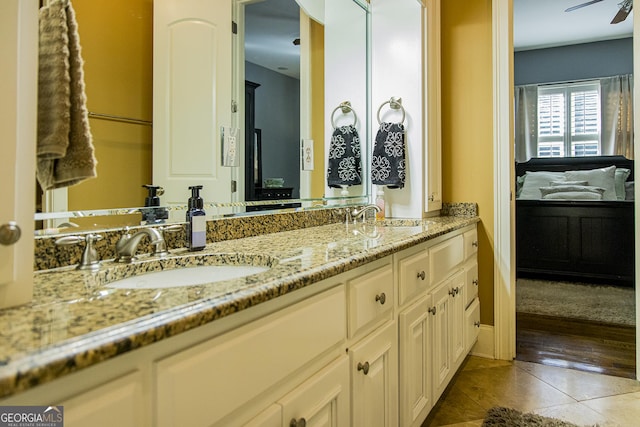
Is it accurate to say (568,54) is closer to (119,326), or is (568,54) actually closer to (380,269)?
(380,269)

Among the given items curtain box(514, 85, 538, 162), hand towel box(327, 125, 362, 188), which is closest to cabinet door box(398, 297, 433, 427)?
hand towel box(327, 125, 362, 188)

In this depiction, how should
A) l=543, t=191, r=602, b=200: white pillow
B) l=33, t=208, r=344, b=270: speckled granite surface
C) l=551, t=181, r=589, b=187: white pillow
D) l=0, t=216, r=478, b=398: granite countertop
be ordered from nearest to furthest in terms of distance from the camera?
1. l=0, t=216, r=478, b=398: granite countertop
2. l=33, t=208, r=344, b=270: speckled granite surface
3. l=543, t=191, r=602, b=200: white pillow
4. l=551, t=181, r=589, b=187: white pillow

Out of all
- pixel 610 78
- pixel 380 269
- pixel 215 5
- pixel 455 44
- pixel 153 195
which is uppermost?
pixel 610 78

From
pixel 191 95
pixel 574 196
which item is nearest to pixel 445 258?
pixel 191 95

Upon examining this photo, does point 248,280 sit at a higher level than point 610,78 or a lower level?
lower

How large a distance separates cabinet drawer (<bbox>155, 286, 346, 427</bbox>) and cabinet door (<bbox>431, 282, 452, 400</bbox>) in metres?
0.90

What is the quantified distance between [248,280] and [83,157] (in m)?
0.37

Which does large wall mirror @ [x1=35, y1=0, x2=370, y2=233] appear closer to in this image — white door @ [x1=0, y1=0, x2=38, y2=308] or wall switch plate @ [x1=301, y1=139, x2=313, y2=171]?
wall switch plate @ [x1=301, y1=139, x2=313, y2=171]

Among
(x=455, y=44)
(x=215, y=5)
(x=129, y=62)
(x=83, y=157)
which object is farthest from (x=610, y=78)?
(x=83, y=157)

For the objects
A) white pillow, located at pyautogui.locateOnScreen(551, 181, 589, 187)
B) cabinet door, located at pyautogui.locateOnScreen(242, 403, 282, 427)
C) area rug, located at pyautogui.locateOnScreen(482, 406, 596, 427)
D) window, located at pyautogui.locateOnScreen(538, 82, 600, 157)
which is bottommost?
area rug, located at pyautogui.locateOnScreen(482, 406, 596, 427)

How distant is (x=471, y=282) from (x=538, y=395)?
2.02 feet

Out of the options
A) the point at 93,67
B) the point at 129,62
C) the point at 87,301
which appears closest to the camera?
the point at 87,301

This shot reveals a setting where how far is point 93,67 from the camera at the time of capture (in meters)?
1.15

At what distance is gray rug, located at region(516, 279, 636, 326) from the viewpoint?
3.44 metres
